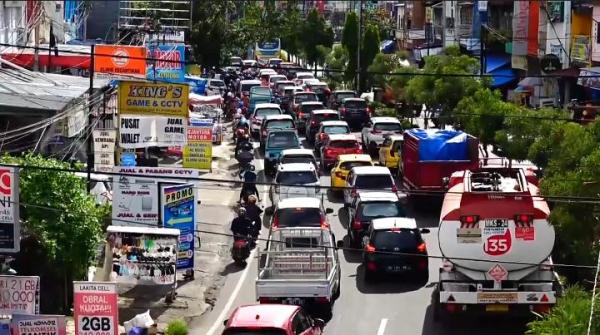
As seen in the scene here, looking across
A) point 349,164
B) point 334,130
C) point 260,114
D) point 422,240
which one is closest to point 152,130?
point 422,240

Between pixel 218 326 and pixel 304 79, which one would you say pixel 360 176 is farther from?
pixel 304 79

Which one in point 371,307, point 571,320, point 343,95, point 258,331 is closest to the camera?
point 571,320

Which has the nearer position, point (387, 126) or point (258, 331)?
point (258, 331)

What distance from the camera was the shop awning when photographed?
70125mm

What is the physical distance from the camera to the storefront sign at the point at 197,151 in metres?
35.5

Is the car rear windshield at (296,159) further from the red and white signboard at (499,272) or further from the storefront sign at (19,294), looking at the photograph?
the storefront sign at (19,294)

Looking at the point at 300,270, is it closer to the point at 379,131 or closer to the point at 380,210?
the point at 380,210

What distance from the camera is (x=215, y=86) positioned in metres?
73.4

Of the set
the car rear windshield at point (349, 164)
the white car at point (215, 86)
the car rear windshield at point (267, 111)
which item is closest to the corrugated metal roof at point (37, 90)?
the car rear windshield at point (349, 164)

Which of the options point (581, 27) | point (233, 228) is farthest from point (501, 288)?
point (581, 27)

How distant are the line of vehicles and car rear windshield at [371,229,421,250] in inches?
0.9

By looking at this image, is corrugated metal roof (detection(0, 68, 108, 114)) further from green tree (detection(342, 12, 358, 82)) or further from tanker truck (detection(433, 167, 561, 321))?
green tree (detection(342, 12, 358, 82))

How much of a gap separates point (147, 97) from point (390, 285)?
321 inches

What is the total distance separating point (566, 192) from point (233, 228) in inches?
446
